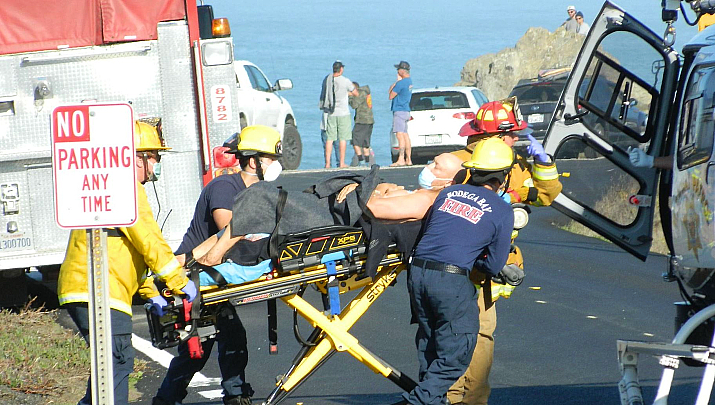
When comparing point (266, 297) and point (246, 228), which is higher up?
point (246, 228)

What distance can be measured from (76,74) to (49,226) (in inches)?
55.4

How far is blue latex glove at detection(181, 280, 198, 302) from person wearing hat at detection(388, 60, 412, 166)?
16.6 metres

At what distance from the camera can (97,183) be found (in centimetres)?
512

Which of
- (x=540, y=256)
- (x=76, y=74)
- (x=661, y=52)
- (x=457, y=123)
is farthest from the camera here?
(x=457, y=123)

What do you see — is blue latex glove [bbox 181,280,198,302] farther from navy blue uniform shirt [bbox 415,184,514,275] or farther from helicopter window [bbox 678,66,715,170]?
helicopter window [bbox 678,66,715,170]

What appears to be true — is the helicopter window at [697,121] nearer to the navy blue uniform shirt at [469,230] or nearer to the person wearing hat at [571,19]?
the navy blue uniform shirt at [469,230]

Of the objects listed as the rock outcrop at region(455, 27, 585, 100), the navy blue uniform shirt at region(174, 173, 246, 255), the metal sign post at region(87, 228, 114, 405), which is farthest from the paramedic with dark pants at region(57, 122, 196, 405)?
the rock outcrop at region(455, 27, 585, 100)

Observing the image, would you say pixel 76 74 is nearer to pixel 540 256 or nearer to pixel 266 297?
pixel 266 297

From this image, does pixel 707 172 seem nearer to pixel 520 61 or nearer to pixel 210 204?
pixel 210 204

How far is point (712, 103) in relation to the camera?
6250 millimetres

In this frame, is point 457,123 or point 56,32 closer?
point 56,32

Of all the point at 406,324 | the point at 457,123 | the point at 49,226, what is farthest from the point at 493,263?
the point at 457,123

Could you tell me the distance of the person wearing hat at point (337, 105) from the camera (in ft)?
73.3

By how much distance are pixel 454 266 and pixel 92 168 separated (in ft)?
7.28
